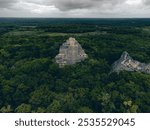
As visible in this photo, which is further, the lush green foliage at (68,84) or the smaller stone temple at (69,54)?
the smaller stone temple at (69,54)

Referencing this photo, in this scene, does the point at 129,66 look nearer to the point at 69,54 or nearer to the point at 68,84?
the point at 68,84

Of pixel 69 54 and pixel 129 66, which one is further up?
pixel 69 54

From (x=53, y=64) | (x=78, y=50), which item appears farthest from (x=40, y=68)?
(x=78, y=50)

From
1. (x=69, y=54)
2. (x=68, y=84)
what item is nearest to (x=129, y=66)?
(x=68, y=84)

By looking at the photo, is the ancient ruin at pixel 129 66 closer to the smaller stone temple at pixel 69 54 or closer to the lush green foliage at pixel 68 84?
the lush green foliage at pixel 68 84

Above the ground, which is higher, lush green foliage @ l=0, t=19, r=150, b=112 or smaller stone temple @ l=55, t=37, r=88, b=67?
smaller stone temple @ l=55, t=37, r=88, b=67

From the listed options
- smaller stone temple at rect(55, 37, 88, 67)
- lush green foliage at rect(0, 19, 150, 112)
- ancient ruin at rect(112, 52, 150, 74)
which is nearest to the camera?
lush green foliage at rect(0, 19, 150, 112)

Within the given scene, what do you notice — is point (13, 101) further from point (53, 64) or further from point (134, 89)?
point (134, 89)

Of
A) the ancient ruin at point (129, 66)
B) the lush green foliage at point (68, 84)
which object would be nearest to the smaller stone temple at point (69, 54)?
the lush green foliage at point (68, 84)

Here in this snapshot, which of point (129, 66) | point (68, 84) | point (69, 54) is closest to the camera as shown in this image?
point (68, 84)

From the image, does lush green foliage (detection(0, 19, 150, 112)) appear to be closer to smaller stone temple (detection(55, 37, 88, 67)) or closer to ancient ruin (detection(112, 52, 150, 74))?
smaller stone temple (detection(55, 37, 88, 67))

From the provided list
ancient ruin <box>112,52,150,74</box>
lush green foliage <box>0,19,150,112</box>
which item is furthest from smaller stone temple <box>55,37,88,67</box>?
ancient ruin <box>112,52,150,74</box>
